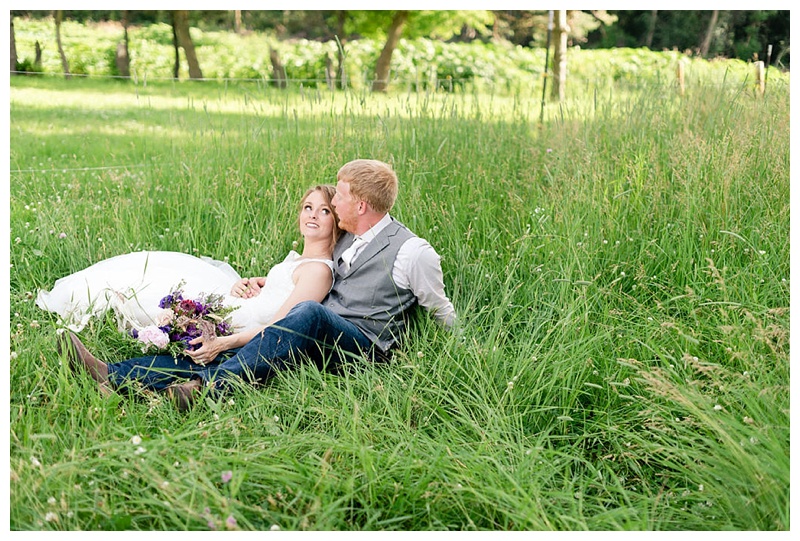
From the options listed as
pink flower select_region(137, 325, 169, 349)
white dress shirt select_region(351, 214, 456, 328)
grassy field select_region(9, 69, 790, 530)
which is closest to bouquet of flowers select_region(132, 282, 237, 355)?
pink flower select_region(137, 325, 169, 349)

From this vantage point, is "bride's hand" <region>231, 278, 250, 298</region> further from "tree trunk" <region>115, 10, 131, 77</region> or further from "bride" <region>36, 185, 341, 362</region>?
"tree trunk" <region>115, 10, 131, 77</region>

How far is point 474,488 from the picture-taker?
7.77 feet


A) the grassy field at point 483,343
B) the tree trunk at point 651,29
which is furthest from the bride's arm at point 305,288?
the tree trunk at point 651,29

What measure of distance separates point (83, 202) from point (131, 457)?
2.95 metres

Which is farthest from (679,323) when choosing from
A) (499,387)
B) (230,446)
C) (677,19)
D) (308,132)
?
(677,19)

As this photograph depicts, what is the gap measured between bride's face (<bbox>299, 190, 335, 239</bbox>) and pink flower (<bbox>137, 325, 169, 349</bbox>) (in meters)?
0.78

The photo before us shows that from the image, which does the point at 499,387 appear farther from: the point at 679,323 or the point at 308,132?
the point at 308,132

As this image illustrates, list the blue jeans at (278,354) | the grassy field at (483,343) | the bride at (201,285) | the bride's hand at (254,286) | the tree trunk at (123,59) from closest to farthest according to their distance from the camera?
the grassy field at (483,343), the blue jeans at (278,354), the bride at (201,285), the bride's hand at (254,286), the tree trunk at (123,59)

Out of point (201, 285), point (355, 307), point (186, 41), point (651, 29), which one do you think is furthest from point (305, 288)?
point (651, 29)

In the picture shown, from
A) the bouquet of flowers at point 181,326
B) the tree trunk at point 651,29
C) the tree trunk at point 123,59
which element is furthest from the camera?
the tree trunk at point 651,29

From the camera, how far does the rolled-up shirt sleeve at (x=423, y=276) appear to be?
3.34 metres

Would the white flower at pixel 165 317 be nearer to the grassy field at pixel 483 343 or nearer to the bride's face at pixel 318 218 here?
the grassy field at pixel 483 343

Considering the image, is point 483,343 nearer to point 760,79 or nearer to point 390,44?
point 760,79

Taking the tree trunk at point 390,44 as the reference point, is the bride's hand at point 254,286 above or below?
below
